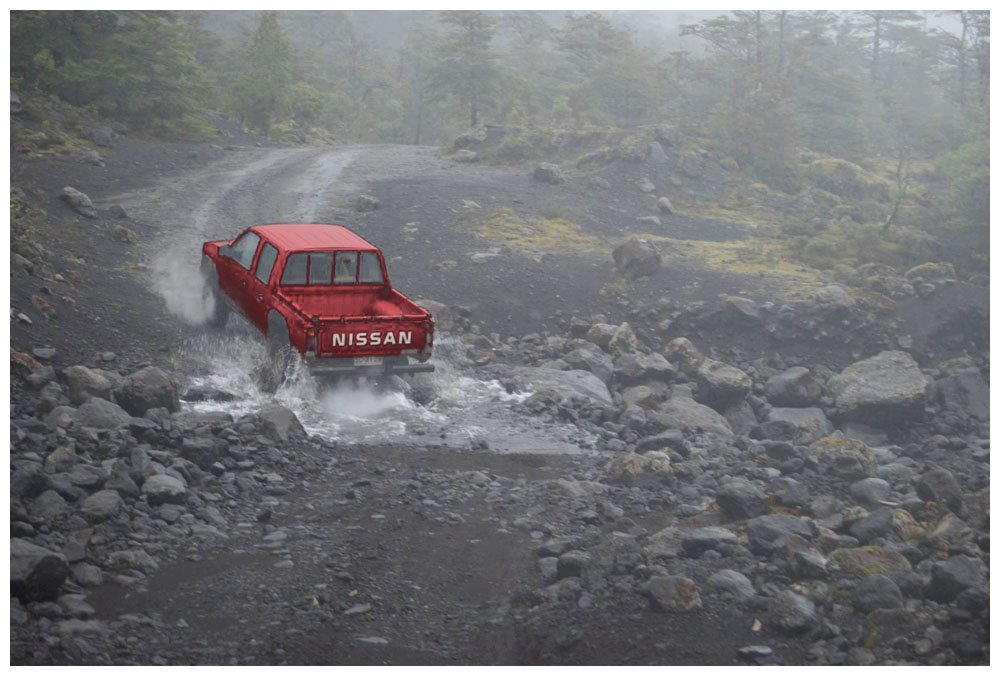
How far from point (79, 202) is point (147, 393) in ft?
32.5

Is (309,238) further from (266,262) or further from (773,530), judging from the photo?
(773,530)

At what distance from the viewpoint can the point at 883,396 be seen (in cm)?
1691

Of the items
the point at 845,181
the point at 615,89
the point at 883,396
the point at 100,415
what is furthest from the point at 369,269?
the point at 615,89

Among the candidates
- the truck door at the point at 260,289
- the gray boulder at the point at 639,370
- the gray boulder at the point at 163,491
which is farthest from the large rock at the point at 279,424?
the gray boulder at the point at 639,370

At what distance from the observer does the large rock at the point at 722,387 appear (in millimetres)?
17094

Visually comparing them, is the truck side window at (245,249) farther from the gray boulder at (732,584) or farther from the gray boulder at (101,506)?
the gray boulder at (732,584)

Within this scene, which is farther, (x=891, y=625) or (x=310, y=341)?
(x=310, y=341)

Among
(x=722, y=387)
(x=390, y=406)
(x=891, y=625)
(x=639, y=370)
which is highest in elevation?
(x=639, y=370)

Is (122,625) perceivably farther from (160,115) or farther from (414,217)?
(160,115)

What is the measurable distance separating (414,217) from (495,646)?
A: 16791 mm

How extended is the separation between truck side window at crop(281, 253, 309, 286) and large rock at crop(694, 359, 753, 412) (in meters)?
6.87

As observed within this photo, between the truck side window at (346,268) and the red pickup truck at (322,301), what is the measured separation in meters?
0.02

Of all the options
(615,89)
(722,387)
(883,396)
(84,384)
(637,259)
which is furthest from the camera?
(615,89)

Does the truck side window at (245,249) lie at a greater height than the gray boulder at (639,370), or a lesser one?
greater
